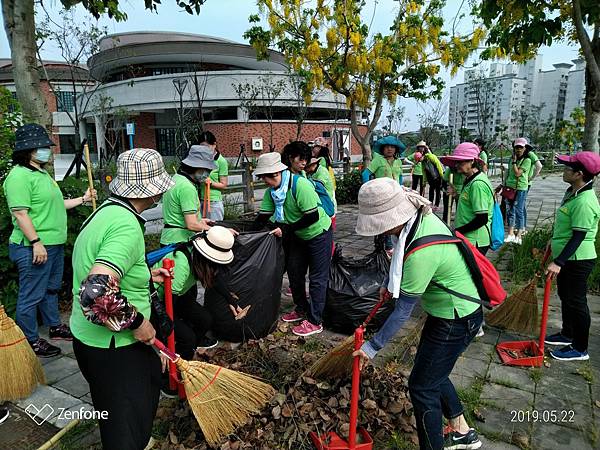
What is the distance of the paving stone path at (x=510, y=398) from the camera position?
8.23 feet

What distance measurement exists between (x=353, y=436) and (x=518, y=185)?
6064 millimetres

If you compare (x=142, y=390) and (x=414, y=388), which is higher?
(x=142, y=390)

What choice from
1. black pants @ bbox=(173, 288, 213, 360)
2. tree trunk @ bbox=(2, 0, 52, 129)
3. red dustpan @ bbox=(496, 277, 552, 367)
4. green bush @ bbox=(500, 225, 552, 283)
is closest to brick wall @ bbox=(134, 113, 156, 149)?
tree trunk @ bbox=(2, 0, 52, 129)

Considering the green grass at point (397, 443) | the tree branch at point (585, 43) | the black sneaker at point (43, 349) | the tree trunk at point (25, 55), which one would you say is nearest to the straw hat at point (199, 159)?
the black sneaker at point (43, 349)

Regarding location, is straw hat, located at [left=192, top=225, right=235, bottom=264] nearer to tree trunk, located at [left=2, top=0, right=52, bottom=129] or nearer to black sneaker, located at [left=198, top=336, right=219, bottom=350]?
black sneaker, located at [left=198, top=336, right=219, bottom=350]

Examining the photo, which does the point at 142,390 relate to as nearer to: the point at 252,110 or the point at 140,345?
the point at 140,345

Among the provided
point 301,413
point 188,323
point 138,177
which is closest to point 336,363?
point 301,413

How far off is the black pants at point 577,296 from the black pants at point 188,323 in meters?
2.72

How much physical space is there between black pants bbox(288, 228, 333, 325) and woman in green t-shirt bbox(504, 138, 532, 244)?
4325mm

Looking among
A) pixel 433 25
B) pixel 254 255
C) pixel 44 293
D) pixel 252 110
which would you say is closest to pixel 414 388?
pixel 254 255

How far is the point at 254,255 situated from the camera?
11.4 feet

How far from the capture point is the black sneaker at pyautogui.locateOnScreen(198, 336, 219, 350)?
348 centimetres

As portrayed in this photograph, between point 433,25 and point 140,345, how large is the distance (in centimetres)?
972

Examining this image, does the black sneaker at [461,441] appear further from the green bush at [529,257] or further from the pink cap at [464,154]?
the green bush at [529,257]
